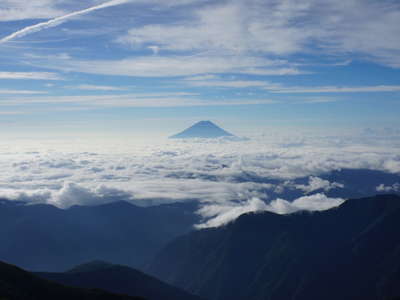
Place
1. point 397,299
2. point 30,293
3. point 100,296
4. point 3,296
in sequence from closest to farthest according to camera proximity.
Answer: point 3,296, point 30,293, point 100,296, point 397,299

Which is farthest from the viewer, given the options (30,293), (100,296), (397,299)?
(397,299)

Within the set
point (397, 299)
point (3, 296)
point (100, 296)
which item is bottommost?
point (397, 299)

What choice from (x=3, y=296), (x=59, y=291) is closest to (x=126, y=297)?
(x=59, y=291)

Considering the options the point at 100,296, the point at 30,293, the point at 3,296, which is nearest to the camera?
the point at 3,296

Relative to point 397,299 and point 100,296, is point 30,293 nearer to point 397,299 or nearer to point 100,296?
point 100,296

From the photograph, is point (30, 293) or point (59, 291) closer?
point (30, 293)

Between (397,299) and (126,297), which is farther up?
(126,297)

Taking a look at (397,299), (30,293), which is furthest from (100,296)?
(397,299)
